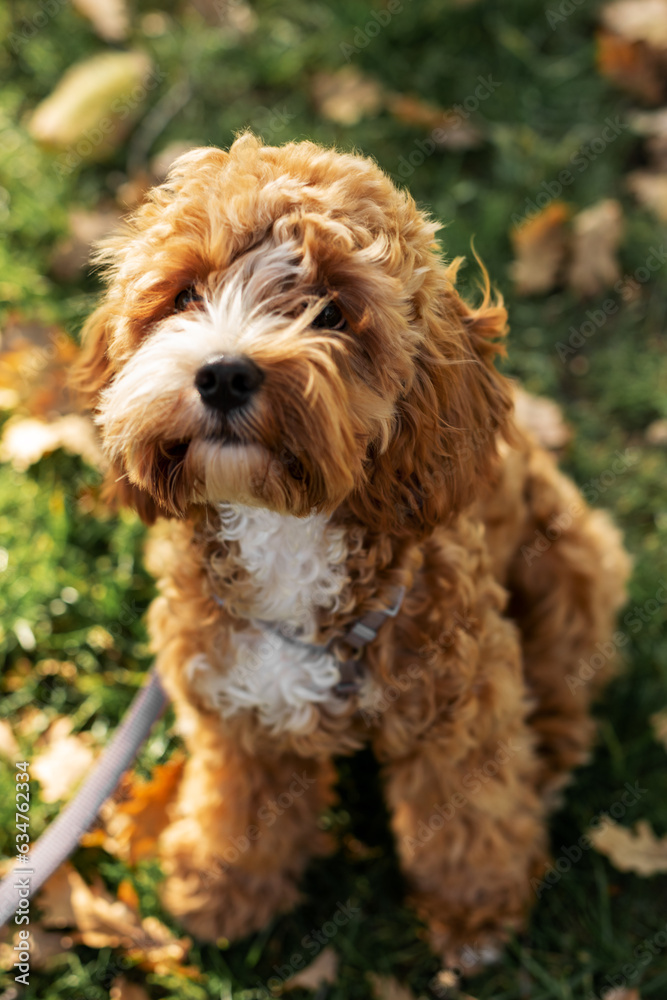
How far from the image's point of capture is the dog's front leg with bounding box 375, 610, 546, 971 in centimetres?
232

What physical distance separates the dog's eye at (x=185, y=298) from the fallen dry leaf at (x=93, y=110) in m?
2.91

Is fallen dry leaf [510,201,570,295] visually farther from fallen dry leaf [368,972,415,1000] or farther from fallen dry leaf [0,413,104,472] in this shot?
fallen dry leaf [368,972,415,1000]

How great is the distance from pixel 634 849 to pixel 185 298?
7.25 ft

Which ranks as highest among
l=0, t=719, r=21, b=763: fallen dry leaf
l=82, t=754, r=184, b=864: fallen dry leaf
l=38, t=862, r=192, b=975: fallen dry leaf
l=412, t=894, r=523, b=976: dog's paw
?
l=412, t=894, r=523, b=976: dog's paw

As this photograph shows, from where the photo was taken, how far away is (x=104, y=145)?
4445 millimetres

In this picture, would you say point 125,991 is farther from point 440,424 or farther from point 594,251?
point 594,251

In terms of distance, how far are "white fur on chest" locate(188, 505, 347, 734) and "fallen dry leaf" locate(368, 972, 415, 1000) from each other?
1002 millimetres

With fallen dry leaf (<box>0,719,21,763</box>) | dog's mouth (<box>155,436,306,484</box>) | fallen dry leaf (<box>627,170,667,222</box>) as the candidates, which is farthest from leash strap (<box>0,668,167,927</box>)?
fallen dry leaf (<box>627,170,667,222</box>)

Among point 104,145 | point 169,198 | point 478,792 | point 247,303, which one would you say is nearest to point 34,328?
point 104,145

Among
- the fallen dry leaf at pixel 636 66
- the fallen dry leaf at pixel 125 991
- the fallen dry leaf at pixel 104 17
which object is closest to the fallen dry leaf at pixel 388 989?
the fallen dry leaf at pixel 125 991

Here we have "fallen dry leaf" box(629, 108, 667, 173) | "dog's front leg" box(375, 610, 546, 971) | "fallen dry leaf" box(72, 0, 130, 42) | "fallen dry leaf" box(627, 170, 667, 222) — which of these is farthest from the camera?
"fallen dry leaf" box(72, 0, 130, 42)

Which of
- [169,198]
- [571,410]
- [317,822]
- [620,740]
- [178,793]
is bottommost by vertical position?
[178,793]

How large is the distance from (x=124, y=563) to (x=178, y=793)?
91cm

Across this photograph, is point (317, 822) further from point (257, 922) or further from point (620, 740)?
point (620, 740)
